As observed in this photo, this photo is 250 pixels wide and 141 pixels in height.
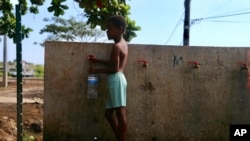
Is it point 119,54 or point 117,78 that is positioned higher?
point 119,54

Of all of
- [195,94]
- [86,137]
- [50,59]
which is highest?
[50,59]

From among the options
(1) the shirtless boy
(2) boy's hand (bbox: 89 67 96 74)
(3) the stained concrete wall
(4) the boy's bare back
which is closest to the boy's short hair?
(1) the shirtless boy

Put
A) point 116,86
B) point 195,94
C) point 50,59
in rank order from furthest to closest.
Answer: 1. point 195,94
2. point 50,59
3. point 116,86

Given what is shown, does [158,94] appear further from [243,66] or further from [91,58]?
[243,66]

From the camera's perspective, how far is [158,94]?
548 centimetres

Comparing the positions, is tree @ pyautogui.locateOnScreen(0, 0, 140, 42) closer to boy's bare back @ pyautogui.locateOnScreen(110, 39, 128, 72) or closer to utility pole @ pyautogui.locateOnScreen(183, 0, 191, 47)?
boy's bare back @ pyautogui.locateOnScreen(110, 39, 128, 72)

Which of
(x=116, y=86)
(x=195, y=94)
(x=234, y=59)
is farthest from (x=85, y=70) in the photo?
(x=234, y=59)

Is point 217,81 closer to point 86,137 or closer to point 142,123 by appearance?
point 142,123

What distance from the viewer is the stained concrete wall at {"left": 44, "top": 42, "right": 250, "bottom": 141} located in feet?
17.2

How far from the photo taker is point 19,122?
4824 mm

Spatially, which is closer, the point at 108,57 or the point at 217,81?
the point at 108,57

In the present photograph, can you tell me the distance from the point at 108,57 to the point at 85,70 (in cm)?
32

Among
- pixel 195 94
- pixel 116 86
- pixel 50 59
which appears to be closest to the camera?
pixel 116 86

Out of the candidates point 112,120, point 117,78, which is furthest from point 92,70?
point 112,120
